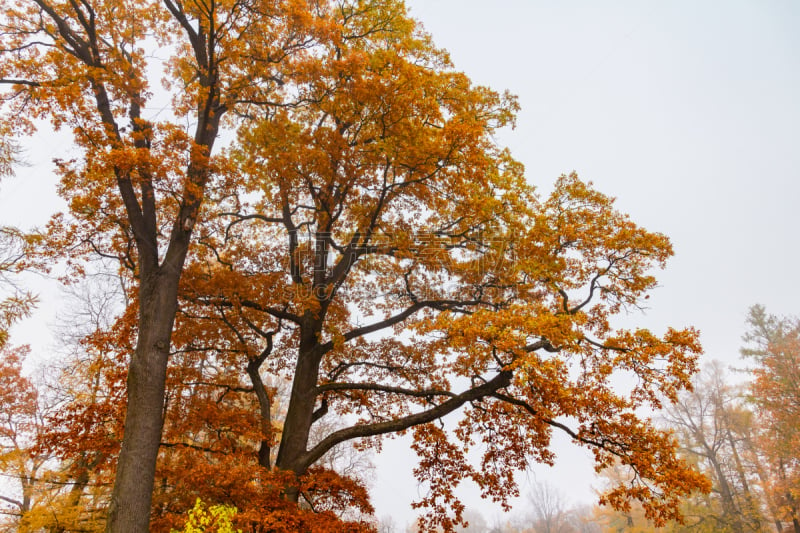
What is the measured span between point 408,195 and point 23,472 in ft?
35.5

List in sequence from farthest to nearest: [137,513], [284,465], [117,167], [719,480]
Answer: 1. [719,480]
2. [284,465]
3. [117,167]
4. [137,513]

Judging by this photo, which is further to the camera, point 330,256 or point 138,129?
point 330,256

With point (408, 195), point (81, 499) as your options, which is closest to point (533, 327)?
point (408, 195)

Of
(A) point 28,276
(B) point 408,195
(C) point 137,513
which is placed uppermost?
(B) point 408,195

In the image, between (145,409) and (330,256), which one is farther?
(330,256)

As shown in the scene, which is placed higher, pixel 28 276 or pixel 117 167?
pixel 117 167

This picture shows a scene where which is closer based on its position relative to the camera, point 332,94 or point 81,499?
point 332,94

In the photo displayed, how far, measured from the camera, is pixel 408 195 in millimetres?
8227

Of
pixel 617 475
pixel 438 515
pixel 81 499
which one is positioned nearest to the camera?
pixel 438 515

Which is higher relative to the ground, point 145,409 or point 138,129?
point 138,129

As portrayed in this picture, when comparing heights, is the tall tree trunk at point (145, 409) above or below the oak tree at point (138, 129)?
below

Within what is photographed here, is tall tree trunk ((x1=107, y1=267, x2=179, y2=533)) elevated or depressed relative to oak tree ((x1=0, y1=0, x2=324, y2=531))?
depressed

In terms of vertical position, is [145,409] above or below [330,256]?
below

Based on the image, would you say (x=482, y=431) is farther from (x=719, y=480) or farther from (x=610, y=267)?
(x=719, y=480)
